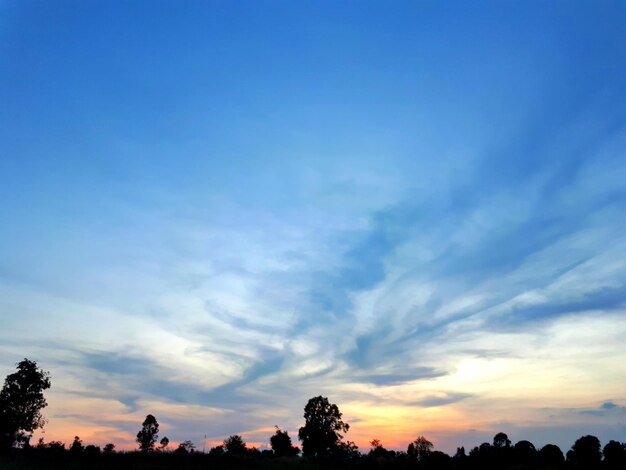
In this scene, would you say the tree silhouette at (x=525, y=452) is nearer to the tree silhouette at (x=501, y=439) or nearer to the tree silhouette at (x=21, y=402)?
the tree silhouette at (x=501, y=439)

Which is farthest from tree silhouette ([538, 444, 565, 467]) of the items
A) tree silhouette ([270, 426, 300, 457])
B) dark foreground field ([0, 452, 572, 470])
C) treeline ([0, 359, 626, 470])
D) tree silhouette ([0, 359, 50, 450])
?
tree silhouette ([0, 359, 50, 450])

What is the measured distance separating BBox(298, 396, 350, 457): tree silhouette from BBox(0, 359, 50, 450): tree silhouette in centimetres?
6895

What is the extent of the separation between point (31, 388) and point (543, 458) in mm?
123644

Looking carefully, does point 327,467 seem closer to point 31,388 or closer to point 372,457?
point 372,457

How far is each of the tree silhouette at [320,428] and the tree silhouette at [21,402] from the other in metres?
69.0

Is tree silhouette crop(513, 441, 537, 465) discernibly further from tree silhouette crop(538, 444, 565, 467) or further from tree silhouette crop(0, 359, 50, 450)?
tree silhouette crop(0, 359, 50, 450)

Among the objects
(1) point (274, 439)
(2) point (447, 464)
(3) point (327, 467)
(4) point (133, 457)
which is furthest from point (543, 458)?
(4) point (133, 457)

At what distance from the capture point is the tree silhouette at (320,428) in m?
138

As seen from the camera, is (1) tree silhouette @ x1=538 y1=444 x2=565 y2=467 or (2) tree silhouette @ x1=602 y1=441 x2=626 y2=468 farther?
(1) tree silhouette @ x1=538 y1=444 x2=565 y2=467

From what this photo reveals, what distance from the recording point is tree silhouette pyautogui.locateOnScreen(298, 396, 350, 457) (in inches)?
5413

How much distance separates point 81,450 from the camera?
96.3 m

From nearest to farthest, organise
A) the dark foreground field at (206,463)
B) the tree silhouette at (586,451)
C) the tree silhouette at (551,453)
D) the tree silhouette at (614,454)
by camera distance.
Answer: the dark foreground field at (206,463)
the tree silhouette at (614,454)
the tree silhouette at (551,453)
the tree silhouette at (586,451)

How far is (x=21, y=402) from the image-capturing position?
10100cm

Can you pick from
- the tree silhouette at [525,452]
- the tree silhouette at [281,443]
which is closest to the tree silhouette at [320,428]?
the tree silhouette at [281,443]
